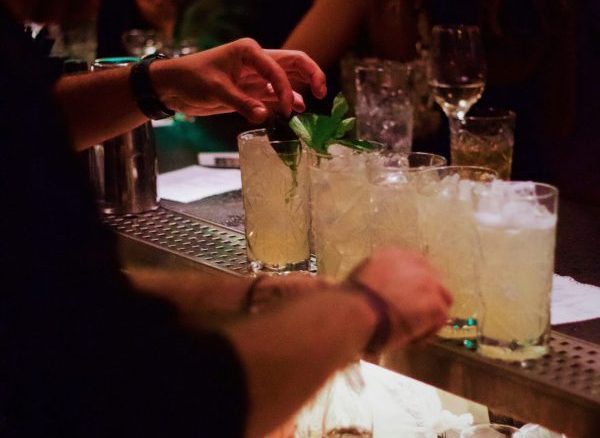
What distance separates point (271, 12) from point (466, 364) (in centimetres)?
314

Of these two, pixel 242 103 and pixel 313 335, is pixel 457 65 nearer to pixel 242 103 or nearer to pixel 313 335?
pixel 242 103

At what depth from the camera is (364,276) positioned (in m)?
1.01

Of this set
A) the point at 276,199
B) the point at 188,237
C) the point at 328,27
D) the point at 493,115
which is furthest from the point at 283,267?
the point at 328,27

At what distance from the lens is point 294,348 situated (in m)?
0.90

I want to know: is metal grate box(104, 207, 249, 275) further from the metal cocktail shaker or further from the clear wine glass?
the clear wine glass

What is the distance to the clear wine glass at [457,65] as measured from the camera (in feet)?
6.27

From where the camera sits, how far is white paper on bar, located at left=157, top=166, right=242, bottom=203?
205 cm

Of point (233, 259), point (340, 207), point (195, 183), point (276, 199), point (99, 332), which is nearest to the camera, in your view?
point (99, 332)

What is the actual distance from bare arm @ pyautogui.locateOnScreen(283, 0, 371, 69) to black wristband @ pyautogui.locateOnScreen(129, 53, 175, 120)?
1.45 meters

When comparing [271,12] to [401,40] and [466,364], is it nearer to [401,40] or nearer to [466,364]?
[401,40]

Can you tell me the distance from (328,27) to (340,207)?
201 cm

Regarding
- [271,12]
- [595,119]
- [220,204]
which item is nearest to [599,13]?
[595,119]

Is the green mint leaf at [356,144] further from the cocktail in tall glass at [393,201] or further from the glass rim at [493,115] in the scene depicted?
the glass rim at [493,115]

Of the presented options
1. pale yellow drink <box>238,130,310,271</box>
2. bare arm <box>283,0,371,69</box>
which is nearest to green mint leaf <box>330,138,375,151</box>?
pale yellow drink <box>238,130,310,271</box>
